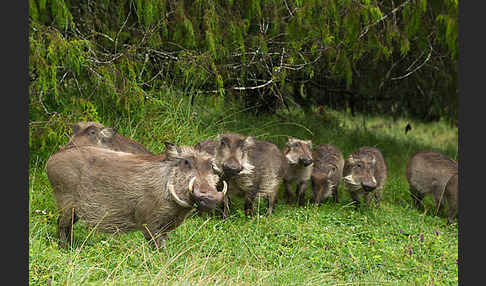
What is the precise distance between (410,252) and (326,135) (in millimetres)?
4603

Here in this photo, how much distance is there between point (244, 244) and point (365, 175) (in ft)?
6.92

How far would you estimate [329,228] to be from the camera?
6.23 meters

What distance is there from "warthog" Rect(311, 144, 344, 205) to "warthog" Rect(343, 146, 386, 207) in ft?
0.44

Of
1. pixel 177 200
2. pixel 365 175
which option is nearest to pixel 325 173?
pixel 365 175

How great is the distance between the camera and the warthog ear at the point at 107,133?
5.66 m

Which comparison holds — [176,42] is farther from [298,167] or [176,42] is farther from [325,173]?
[325,173]

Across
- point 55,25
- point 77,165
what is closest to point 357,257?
point 77,165

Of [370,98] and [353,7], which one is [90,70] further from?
[370,98]

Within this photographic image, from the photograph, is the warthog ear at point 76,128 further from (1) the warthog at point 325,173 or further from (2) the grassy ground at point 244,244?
(1) the warthog at point 325,173

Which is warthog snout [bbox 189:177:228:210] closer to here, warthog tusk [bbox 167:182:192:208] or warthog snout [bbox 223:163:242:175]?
warthog tusk [bbox 167:182:192:208]

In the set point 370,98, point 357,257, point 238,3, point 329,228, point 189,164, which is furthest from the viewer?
point 370,98

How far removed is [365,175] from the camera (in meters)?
6.86

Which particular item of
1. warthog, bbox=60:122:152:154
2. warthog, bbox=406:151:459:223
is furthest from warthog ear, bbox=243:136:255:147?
warthog, bbox=406:151:459:223

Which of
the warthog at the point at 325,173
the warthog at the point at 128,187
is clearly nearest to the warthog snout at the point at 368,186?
the warthog at the point at 325,173
